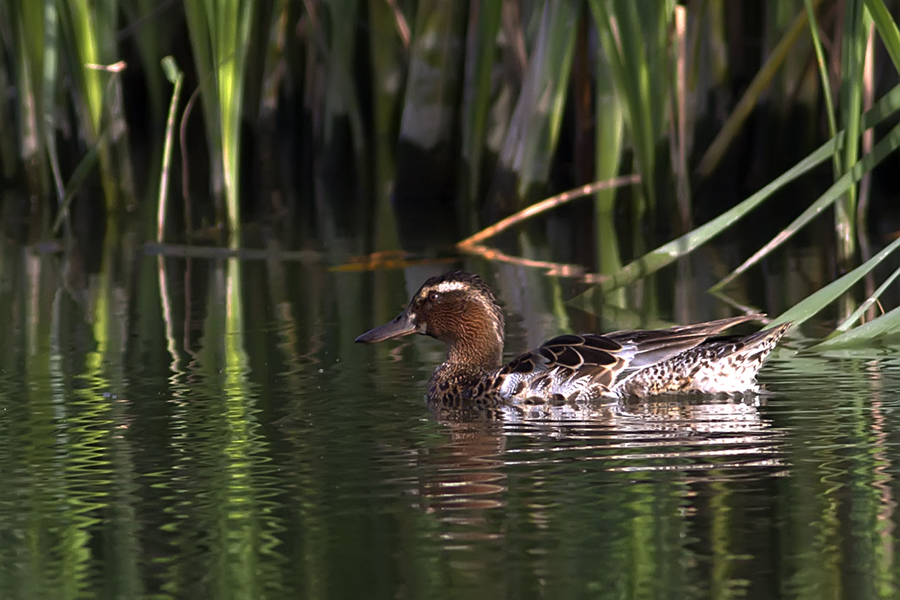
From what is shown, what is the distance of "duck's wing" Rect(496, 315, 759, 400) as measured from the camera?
5410 millimetres

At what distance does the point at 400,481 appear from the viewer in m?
4.10

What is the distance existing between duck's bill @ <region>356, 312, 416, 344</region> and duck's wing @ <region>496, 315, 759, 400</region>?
0.62 metres

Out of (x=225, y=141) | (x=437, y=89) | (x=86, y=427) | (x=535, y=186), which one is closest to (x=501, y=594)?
(x=86, y=427)

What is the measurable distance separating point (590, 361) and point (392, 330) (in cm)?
91

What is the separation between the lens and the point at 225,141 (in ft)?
28.4

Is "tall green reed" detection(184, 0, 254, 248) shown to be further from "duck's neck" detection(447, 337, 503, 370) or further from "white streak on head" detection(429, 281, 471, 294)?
"duck's neck" detection(447, 337, 503, 370)

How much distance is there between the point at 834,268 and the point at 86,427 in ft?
13.7

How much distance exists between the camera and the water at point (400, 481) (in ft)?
10.8

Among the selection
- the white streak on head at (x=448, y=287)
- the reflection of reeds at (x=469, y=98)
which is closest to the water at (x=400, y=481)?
the white streak on head at (x=448, y=287)

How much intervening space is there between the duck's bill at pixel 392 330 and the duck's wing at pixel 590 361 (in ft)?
2.04

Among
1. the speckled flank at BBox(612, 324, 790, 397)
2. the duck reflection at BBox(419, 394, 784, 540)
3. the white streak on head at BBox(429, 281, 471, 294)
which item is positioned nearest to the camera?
the duck reflection at BBox(419, 394, 784, 540)

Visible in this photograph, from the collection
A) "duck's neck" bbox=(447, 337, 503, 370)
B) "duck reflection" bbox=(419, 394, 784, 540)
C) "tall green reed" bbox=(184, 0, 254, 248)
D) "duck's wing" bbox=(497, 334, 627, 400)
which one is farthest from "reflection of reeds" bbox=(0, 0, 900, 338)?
"duck reflection" bbox=(419, 394, 784, 540)

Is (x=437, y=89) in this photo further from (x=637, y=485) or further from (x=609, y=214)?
(x=637, y=485)

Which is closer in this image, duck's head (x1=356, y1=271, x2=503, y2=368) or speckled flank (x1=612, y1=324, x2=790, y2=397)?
speckled flank (x1=612, y1=324, x2=790, y2=397)
